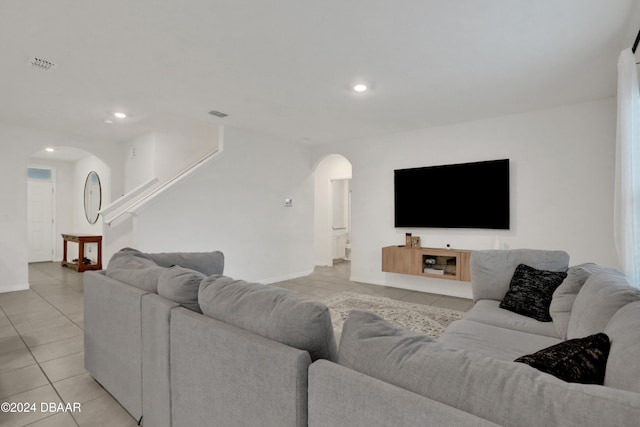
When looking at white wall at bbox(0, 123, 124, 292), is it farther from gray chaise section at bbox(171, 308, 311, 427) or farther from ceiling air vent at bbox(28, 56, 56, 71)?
gray chaise section at bbox(171, 308, 311, 427)

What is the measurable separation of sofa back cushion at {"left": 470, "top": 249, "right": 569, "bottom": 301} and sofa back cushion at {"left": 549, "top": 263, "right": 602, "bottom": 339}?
0.48m

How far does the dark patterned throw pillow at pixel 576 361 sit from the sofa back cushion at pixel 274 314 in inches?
24.9

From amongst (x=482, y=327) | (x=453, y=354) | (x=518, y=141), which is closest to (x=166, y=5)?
(x=453, y=354)

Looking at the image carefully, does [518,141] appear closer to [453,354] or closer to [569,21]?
[569,21]

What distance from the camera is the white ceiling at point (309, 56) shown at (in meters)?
2.23

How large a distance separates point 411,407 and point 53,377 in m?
2.88

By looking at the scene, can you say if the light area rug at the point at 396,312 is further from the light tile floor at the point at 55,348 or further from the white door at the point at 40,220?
the white door at the point at 40,220

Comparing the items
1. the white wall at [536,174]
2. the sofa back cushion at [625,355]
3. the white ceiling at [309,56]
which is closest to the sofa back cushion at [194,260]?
the white ceiling at [309,56]

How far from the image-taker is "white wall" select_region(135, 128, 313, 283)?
189 inches

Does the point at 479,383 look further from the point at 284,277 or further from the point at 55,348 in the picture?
the point at 284,277

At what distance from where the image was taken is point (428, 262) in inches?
200

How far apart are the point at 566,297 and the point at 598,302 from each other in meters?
0.64

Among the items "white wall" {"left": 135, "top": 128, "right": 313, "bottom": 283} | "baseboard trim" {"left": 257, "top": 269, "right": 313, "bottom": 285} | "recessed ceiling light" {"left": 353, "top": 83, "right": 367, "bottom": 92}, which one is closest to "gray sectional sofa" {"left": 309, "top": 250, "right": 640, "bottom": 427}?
"recessed ceiling light" {"left": 353, "top": 83, "right": 367, "bottom": 92}

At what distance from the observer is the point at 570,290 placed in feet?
7.14
